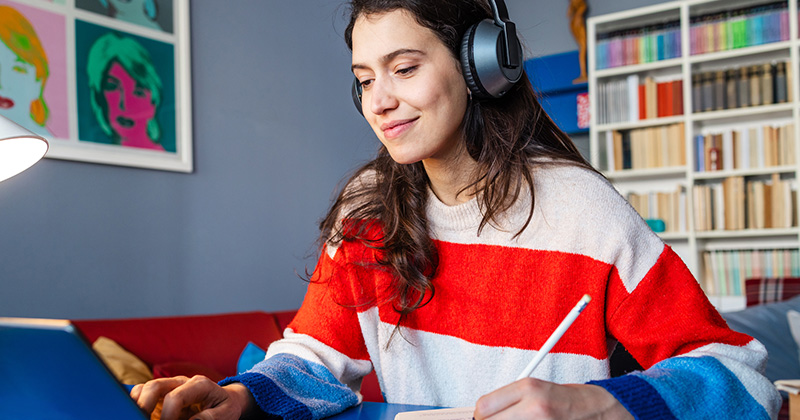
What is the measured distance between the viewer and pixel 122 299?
2463 millimetres

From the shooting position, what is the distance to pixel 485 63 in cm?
93

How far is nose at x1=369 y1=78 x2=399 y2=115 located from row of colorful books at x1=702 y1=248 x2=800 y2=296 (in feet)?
10.9

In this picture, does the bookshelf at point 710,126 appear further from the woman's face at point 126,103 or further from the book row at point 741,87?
the woman's face at point 126,103

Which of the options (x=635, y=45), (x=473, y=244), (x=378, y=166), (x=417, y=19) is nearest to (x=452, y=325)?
(x=473, y=244)

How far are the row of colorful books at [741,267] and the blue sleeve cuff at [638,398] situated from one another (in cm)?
338

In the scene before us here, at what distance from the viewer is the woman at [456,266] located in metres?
0.85

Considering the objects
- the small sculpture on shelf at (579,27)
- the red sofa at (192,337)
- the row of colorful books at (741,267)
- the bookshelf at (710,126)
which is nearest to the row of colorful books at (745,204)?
the bookshelf at (710,126)

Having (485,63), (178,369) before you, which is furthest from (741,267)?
(485,63)

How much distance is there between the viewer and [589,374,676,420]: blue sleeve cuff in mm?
635

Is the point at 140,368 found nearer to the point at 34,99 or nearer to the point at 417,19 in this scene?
the point at 34,99

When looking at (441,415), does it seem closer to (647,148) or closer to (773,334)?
(773,334)

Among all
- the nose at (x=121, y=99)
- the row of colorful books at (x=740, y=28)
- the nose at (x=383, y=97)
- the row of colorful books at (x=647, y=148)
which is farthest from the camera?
the row of colorful books at (x=647, y=148)

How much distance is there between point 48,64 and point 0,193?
1.52 ft

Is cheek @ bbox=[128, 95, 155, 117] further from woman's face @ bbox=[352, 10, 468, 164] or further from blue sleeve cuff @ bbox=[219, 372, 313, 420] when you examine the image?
blue sleeve cuff @ bbox=[219, 372, 313, 420]
